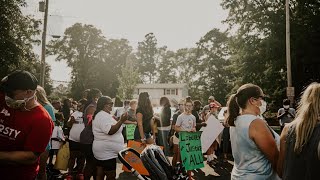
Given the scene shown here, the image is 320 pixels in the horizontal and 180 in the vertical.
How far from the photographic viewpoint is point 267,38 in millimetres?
28797

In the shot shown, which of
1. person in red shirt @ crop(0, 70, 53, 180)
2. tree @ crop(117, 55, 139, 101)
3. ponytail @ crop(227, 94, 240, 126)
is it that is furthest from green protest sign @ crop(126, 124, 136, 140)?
tree @ crop(117, 55, 139, 101)

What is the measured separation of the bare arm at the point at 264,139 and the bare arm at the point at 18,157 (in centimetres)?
201

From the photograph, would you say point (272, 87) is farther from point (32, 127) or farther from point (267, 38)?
point (32, 127)

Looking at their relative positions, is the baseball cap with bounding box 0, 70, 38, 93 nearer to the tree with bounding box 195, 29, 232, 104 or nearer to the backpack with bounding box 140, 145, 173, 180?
the backpack with bounding box 140, 145, 173, 180

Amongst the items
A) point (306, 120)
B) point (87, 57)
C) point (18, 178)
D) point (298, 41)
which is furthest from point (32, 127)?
point (87, 57)

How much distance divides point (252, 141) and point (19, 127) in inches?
84.5

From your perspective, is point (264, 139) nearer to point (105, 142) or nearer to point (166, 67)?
point (105, 142)

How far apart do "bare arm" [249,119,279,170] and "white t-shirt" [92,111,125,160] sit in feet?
9.41

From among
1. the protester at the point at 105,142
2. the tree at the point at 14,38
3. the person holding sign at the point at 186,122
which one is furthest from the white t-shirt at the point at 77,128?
the tree at the point at 14,38

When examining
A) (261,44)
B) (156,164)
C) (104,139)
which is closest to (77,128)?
(104,139)

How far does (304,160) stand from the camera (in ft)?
9.45

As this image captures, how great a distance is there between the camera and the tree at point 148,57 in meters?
98.1

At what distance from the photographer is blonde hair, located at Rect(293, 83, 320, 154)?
2904 mm

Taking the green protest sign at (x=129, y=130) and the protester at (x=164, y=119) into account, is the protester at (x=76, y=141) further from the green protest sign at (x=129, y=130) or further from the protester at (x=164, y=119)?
the green protest sign at (x=129, y=130)
